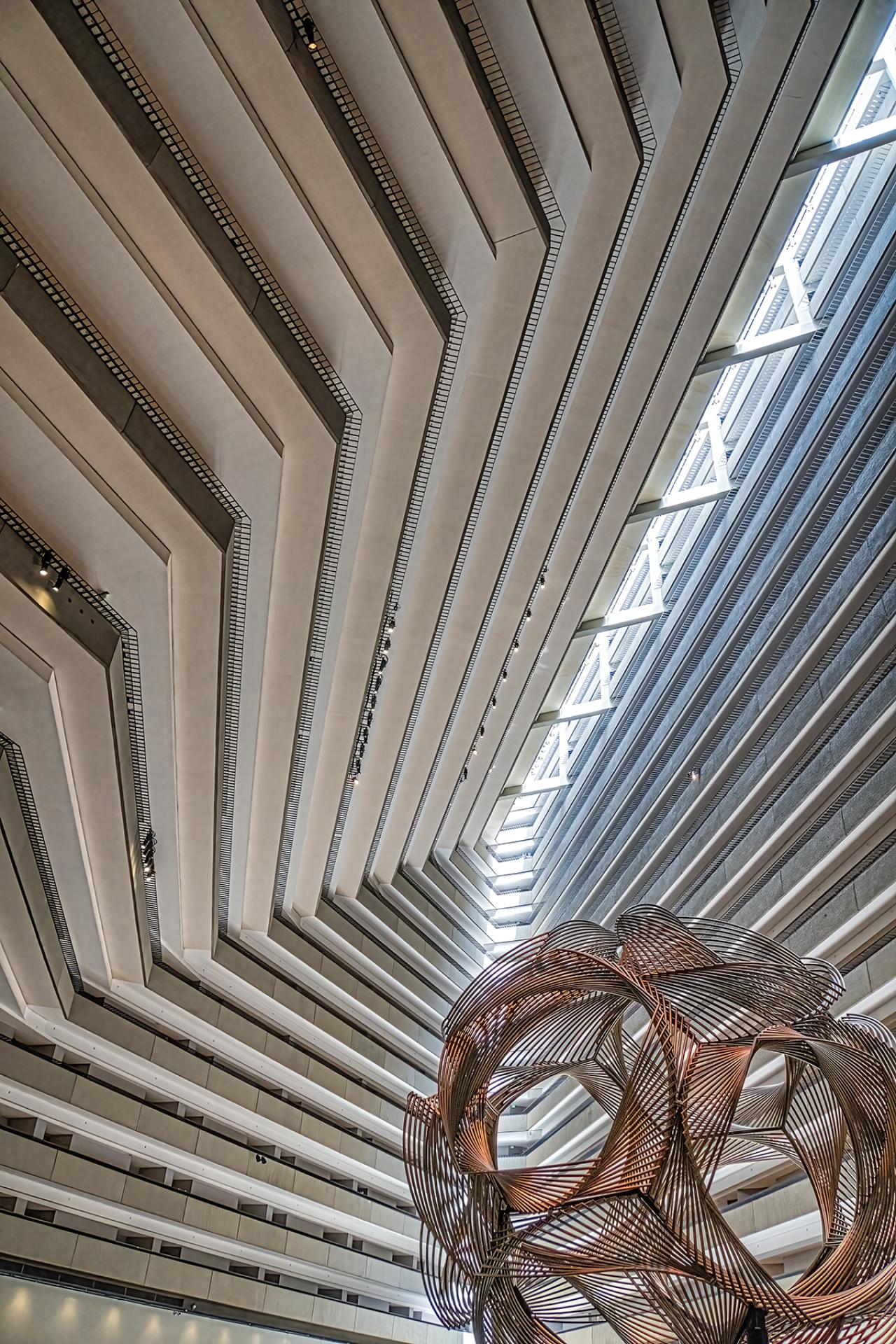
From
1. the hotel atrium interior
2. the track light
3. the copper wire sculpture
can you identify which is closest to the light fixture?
the hotel atrium interior

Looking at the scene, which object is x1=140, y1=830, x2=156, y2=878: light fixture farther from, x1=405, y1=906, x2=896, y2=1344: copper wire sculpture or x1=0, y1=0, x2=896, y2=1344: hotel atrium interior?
x1=405, y1=906, x2=896, y2=1344: copper wire sculpture

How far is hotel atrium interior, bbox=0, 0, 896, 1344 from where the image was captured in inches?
283

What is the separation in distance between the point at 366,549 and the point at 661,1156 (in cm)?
756

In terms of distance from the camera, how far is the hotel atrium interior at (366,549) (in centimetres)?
720

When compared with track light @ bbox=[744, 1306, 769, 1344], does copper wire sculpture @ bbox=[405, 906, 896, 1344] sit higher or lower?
higher

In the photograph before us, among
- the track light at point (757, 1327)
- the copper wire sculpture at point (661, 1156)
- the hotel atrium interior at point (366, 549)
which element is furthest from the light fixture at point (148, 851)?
the track light at point (757, 1327)

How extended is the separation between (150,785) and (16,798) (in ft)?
5.24

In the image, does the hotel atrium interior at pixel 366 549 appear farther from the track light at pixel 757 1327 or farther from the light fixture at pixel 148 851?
the track light at pixel 757 1327

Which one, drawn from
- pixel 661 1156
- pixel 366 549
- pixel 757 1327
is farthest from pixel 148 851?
pixel 757 1327

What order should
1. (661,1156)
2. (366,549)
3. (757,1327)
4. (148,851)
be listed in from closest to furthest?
(757,1327), (661,1156), (366,549), (148,851)

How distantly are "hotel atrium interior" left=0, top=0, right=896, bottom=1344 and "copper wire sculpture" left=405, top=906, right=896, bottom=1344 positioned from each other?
2.16 m

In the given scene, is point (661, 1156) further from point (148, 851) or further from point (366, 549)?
point (148, 851)

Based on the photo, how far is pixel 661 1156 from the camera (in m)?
4.14

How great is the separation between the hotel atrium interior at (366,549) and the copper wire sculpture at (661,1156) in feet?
7.10
